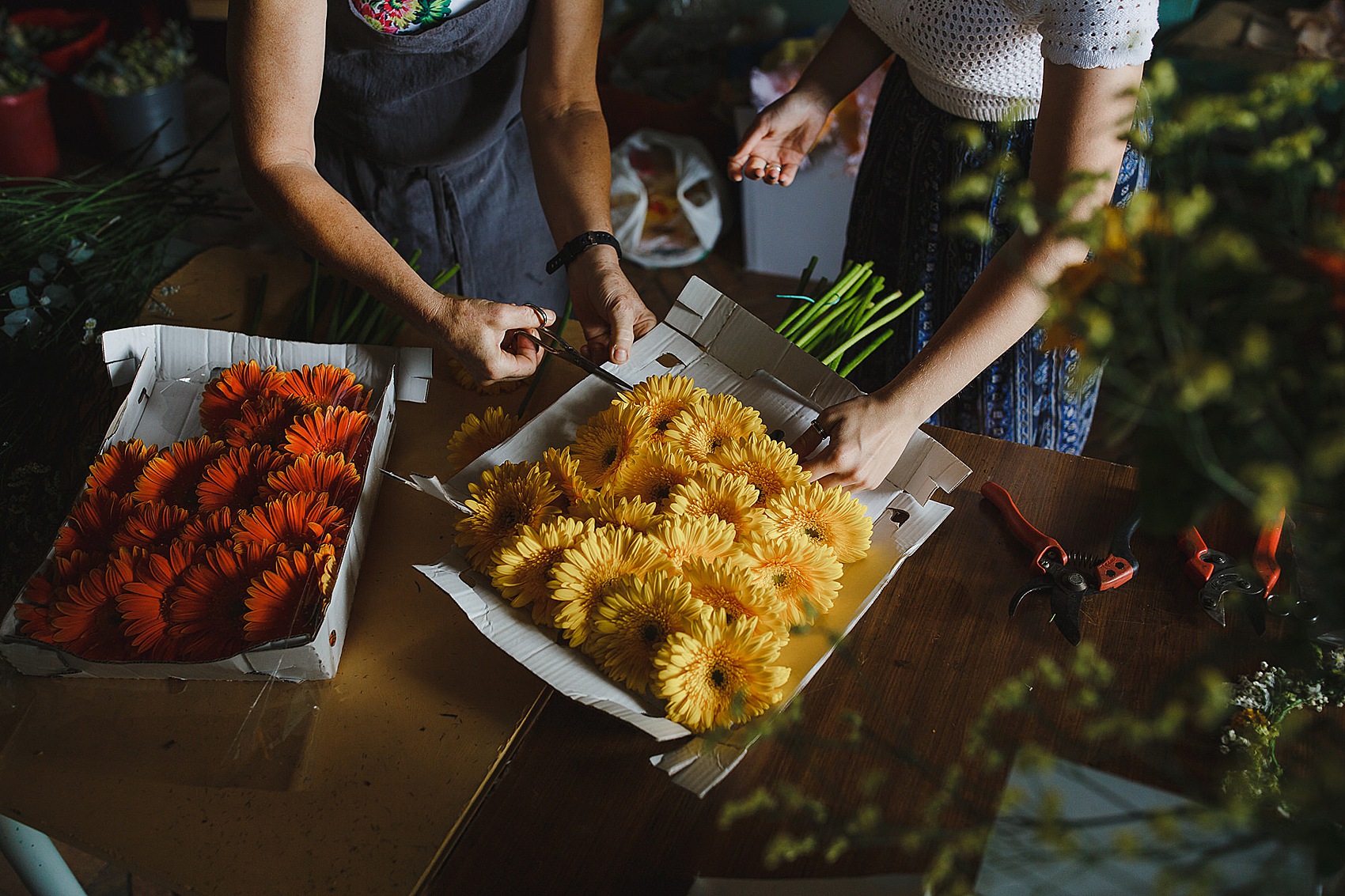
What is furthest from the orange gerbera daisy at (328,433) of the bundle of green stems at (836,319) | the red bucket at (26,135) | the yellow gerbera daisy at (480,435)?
the red bucket at (26,135)

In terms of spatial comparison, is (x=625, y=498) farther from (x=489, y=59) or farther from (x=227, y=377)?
(x=489, y=59)

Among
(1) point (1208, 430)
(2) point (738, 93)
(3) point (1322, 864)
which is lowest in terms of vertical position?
(2) point (738, 93)

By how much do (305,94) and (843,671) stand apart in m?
1.01

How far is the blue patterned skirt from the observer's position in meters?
1.37

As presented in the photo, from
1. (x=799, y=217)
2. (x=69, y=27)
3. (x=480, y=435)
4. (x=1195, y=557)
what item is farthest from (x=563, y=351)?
(x=69, y=27)

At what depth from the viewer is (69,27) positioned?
12.1ft

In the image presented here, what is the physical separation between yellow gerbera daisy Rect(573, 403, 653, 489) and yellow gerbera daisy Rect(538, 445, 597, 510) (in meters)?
0.02

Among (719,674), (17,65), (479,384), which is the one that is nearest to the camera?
(719,674)

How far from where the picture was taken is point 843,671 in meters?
0.96

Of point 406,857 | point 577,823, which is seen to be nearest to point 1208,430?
point 577,823

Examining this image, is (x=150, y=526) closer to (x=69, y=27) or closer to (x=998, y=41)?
(x=998, y=41)

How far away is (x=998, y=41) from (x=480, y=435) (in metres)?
0.83

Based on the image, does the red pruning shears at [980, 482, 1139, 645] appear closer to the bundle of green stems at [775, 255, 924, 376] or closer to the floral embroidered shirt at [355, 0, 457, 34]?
the bundle of green stems at [775, 255, 924, 376]

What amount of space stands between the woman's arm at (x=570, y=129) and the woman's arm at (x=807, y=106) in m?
0.23
